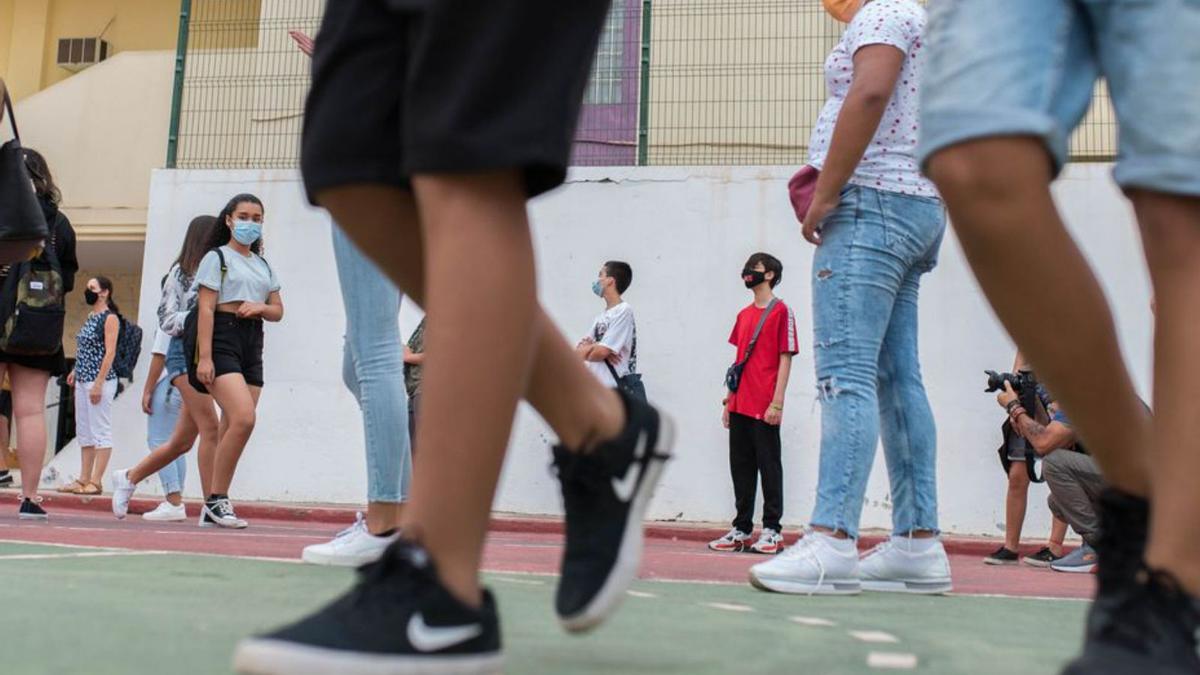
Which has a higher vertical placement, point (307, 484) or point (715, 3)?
point (715, 3)

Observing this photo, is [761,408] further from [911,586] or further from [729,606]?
[729,606]

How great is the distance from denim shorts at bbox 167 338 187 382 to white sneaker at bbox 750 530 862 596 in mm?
4944

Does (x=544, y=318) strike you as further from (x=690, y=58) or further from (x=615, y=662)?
(x=690, y=58)

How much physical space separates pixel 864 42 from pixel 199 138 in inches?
429

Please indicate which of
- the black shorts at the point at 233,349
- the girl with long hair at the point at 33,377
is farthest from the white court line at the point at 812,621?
the girl with long hair at the point at 33,377

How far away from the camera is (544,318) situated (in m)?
1.88

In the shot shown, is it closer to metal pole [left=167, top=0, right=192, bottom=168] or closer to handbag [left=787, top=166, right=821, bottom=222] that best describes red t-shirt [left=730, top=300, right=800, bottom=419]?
handbag [left=787, top=166, right=821, bottom=222]

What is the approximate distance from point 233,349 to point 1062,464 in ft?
14.6

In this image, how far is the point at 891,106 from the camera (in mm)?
3590

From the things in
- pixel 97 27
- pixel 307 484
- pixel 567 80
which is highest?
pixel 97 27

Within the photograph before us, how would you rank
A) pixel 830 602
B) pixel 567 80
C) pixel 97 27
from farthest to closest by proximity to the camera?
1. pixel 97 27
2. pixel 830 602
3. pixel 567 80

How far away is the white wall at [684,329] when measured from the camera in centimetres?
1057

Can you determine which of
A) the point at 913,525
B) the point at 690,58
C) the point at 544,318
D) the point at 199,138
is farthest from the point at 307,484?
the point at 544,318

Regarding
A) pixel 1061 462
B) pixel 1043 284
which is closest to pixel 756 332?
pixel 1061 462
